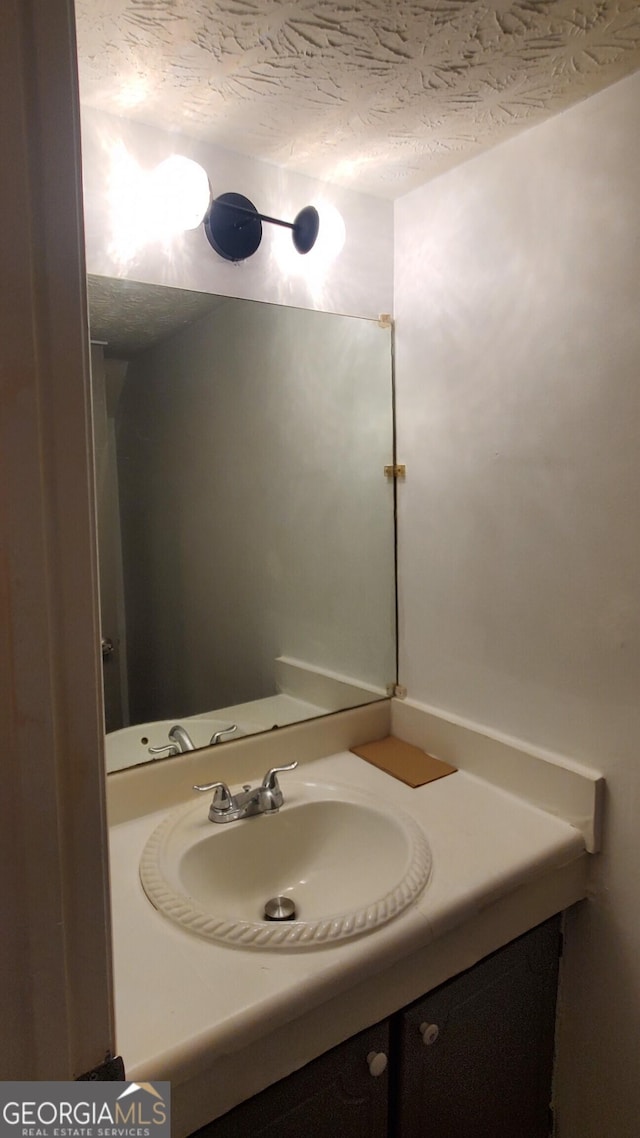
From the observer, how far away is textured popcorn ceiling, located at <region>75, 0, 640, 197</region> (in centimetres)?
87

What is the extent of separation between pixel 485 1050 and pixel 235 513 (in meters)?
1.07

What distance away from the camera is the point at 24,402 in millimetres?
445

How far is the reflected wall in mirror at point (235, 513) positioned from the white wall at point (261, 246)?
0.03m

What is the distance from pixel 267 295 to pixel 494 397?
0.51 metres

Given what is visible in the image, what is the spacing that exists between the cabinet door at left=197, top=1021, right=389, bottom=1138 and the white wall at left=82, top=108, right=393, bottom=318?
127cm

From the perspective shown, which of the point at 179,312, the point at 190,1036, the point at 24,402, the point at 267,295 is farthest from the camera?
the point at 267,295

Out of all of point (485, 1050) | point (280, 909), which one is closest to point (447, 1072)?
point (485, 1050)

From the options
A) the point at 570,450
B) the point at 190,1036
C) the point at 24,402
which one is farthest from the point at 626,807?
the point at 24,402

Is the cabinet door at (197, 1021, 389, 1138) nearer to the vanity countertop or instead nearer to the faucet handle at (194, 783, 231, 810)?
the vanity countertop

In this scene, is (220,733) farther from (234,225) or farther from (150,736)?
(234,225)

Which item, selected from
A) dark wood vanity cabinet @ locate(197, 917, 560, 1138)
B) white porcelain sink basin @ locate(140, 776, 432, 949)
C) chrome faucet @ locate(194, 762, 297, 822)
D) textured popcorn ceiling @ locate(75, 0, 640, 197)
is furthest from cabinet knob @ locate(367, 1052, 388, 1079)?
textured popcorn ceiling @ locate(75, 0, 640, 197)

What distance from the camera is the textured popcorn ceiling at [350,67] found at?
0.87 metres

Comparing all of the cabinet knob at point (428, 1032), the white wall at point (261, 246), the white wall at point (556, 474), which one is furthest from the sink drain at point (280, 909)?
the white wall at point (261, 246)

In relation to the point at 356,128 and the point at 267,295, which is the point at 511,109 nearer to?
the point at 356,128
